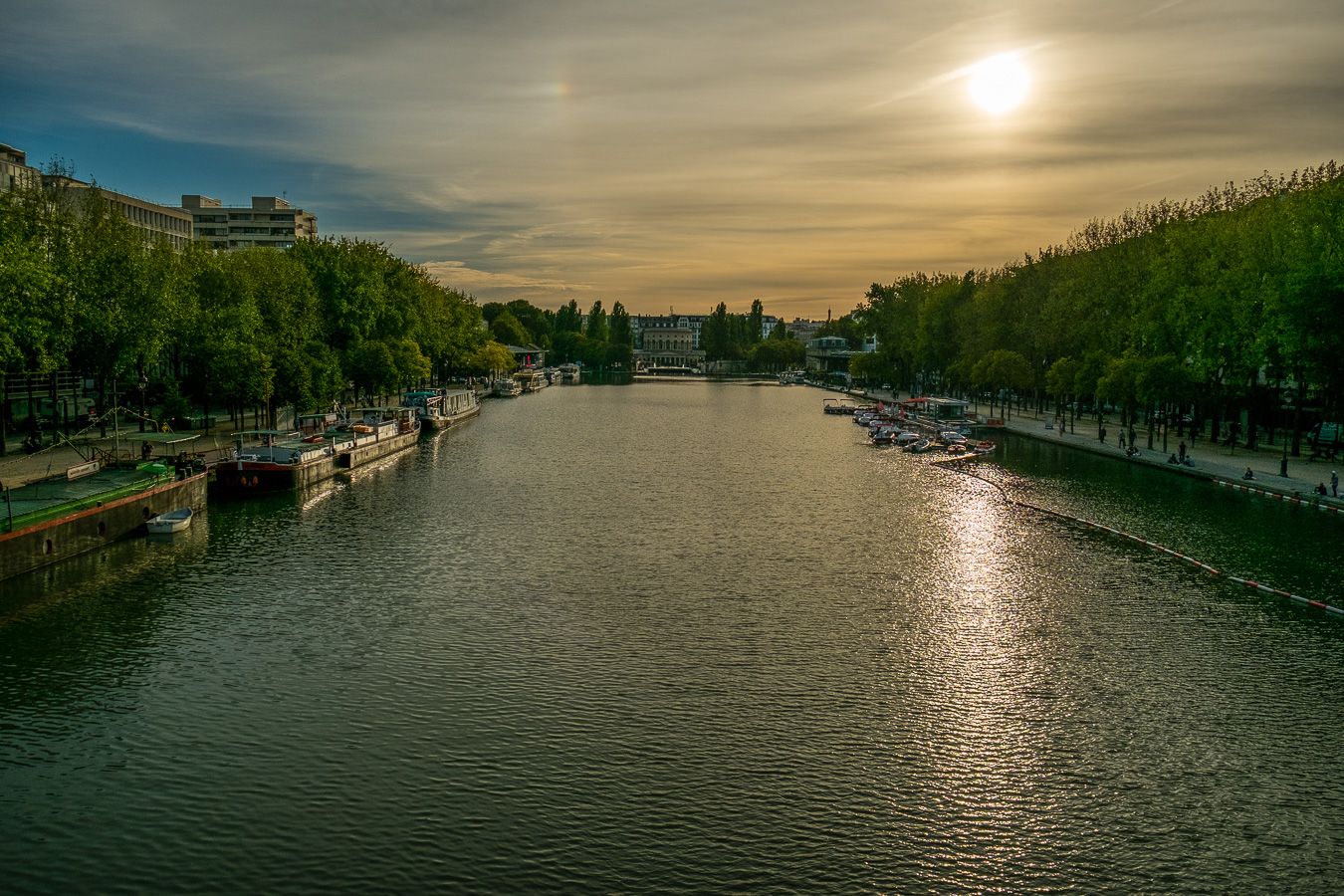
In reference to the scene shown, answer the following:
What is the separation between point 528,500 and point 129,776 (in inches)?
1323

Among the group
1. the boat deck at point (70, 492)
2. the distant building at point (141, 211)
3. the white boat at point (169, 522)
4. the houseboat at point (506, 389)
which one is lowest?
the white boat at point (169, 522)

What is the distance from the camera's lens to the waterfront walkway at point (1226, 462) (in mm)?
51000

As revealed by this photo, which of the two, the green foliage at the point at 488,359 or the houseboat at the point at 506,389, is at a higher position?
the green foliage at the point at 488,359

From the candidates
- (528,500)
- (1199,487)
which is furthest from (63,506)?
(1199,487)

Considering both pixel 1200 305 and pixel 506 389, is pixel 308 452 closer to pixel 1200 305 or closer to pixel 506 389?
pixel 1200 305

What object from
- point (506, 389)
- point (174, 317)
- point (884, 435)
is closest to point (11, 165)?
point (174, 317)

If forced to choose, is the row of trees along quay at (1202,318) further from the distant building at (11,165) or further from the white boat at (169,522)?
the distant building at (11,165)

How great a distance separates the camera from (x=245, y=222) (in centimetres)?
17475

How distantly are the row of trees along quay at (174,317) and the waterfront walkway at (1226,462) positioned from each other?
59521mm

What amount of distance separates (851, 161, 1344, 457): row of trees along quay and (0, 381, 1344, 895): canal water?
741 inches

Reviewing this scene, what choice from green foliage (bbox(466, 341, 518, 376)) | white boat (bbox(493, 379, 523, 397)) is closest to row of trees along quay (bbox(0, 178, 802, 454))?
green foliage (bbox(466, 341, 518, 376))

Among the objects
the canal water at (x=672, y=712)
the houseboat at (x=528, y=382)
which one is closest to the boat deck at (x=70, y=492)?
the canal water at (x=672, y=712)

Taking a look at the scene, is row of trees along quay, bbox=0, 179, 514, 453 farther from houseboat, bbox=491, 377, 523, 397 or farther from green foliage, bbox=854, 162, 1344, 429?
houseboat, bbox=491, 377, 523, 397

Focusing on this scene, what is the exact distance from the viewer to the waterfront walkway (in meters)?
51.0
